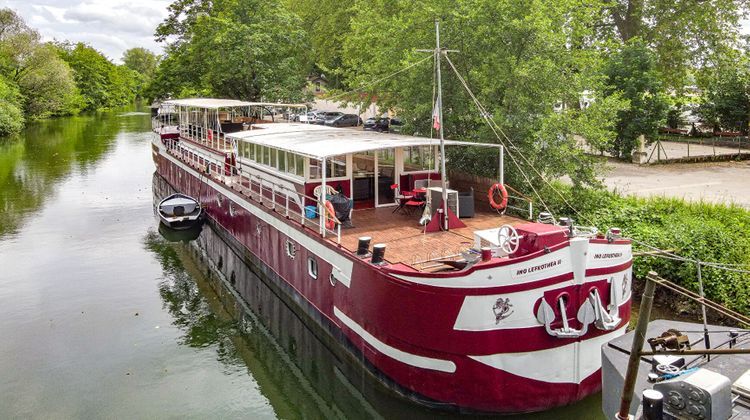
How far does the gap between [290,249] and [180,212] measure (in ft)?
44.2

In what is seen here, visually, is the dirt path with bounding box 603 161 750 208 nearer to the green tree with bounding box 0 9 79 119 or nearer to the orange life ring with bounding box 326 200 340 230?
the orange life ring with bounding box 326 200 340 230

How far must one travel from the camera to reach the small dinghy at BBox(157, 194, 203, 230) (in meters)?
31.0

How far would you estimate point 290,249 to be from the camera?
19.8 m

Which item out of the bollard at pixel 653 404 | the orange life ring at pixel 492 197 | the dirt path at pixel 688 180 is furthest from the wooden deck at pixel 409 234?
the dirt path at pixel 688 180

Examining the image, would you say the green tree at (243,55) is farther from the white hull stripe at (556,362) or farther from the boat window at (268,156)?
the white hull stripe at (556,362)

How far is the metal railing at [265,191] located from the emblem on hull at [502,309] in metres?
4.93

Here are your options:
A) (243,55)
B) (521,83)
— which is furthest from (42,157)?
(521,83)

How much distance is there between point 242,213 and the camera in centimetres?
2503

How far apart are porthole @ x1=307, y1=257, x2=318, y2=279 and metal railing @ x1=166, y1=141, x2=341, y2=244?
3.03 feet

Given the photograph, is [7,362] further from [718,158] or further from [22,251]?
[718,158]

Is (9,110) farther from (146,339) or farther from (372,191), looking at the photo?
(372,191)

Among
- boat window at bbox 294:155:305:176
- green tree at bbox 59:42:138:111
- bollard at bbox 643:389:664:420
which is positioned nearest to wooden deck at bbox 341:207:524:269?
boat window at bbox 294:155:305:176

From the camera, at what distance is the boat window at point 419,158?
21031 millimetres

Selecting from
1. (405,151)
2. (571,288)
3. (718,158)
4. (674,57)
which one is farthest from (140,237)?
(674,57)
